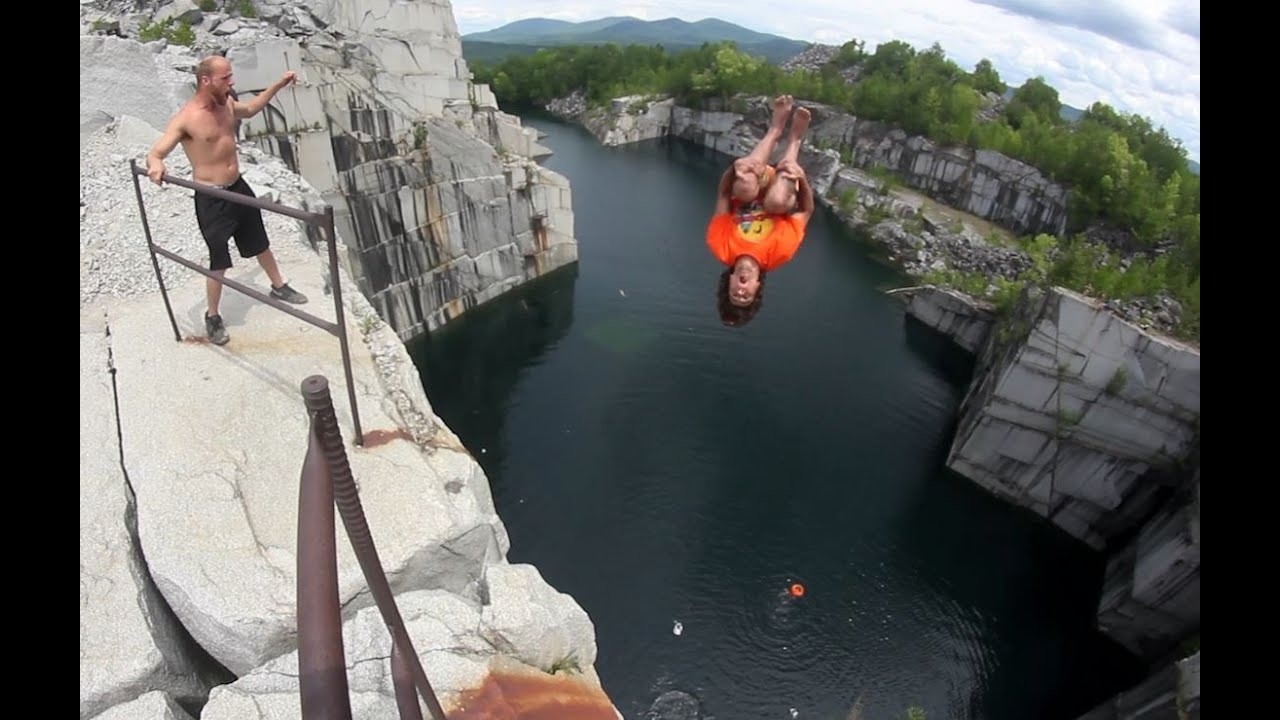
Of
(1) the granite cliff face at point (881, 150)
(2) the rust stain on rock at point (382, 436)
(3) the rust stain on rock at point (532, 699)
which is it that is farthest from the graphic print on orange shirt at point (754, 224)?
(1) the granite cliff face at point (881, 150)

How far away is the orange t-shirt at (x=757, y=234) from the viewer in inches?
247

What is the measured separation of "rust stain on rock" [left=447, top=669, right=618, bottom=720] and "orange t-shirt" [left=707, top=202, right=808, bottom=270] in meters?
4.16

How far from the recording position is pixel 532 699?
5.62 m

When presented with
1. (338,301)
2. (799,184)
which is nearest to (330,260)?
(338,301)

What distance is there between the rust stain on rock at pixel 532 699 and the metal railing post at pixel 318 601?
139 inches

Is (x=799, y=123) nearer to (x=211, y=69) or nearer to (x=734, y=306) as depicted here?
(x=734, y=306)

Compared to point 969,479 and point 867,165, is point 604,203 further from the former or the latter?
point 969,479

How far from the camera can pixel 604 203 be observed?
42.8m

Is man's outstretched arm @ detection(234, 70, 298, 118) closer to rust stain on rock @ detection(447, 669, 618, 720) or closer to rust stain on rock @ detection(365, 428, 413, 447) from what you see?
rust stain on rock @ detection(365, 428, 413, 447)

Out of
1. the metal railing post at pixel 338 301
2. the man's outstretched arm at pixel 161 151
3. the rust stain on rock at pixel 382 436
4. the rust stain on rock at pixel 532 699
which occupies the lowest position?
the rust stain on rock at pixel 532 699

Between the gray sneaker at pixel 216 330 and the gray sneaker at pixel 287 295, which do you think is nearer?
the gray sneaker at pixel 216 330

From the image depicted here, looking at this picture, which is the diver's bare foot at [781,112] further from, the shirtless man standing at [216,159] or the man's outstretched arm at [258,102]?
the man's outstretched arm at [258,102]

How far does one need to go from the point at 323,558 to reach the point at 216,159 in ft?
24.6

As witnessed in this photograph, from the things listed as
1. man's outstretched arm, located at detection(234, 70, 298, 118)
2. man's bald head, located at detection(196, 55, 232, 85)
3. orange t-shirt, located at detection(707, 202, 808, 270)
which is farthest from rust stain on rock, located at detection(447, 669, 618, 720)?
man's bald head, located at detection(196, 55, 232, 85)
